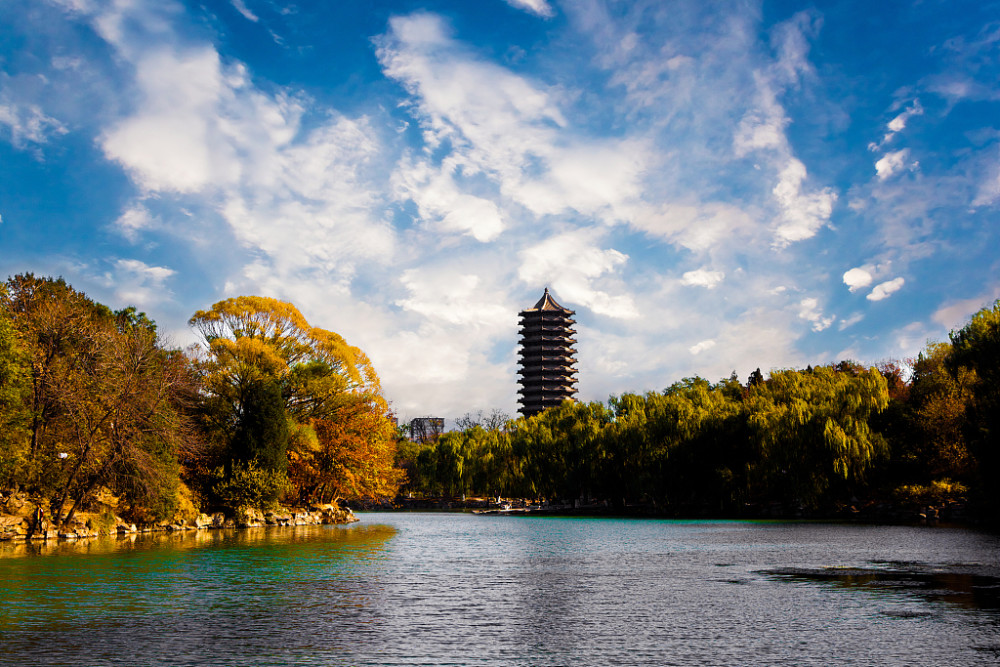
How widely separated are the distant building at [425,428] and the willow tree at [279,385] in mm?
62990

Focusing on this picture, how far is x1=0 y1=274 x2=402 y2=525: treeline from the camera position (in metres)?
24.8

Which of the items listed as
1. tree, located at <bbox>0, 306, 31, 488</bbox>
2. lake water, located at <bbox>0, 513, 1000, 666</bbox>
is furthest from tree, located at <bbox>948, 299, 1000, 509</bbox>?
tree, located at <bbox>0, 306, 31, 488</bbox>

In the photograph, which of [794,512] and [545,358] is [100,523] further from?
[545,358]

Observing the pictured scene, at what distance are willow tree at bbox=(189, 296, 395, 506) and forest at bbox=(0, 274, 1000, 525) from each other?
0.31 ft

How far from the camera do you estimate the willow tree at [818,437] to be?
1471 inches

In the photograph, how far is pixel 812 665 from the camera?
7.46 m

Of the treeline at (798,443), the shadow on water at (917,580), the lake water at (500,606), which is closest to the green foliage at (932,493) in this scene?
the treeline at (798,443)

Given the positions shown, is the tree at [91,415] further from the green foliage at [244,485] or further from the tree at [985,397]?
the tree at [985,397]

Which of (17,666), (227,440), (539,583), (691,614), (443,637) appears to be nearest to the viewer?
(17,666)

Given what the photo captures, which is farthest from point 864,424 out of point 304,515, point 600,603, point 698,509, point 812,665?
point 812,665

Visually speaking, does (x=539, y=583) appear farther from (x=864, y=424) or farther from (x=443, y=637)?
(x=864, y=424)

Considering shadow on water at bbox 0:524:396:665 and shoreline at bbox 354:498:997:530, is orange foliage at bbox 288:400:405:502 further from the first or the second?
shadow on water at bbox 0:524:396:665

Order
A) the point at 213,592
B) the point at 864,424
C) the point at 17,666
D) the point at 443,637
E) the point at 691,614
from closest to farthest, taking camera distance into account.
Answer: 1. the point at 17,666
2. the point at 443,637
3. the point at 691,614
4. the point at 213,592
5. the point at 864,424

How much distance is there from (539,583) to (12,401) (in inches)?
710
